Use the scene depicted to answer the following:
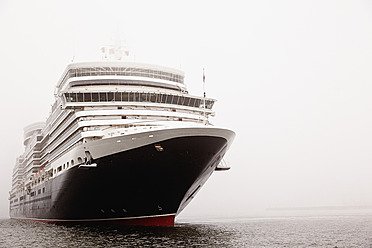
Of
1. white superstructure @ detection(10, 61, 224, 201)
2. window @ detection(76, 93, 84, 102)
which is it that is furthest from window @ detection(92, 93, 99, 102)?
window @ detection(76, 93, 84, 102)

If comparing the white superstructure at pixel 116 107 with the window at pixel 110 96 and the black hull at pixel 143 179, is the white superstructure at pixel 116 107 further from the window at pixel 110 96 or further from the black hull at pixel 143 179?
the black hull at pixel 143 179

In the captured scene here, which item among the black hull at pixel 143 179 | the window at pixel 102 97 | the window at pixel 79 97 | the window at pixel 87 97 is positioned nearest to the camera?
the black hull at pixel 143 179

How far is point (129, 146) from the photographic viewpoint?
26141 mm

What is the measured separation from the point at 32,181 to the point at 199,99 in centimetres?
2649

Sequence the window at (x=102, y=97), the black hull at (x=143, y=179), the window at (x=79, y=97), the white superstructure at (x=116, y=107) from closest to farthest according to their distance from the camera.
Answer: the black hull at (x=143, y=179) → the white superstructure at (x=116, y=107) → the window at (x=102, y=97) → the window at (x=79, y=97)

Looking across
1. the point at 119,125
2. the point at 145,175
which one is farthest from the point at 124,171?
the point at 119,125

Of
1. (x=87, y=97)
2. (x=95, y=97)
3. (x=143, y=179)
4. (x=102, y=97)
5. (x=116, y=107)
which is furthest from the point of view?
(x=87, y=97)

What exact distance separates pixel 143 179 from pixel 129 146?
96.0 inches

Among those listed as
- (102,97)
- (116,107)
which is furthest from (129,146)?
(102,97)

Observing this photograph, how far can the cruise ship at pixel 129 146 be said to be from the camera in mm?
26094

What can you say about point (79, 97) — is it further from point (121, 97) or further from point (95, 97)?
point (121, 97)

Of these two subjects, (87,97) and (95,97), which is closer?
(95,97)

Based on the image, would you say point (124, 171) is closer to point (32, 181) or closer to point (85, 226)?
point (85, 226)

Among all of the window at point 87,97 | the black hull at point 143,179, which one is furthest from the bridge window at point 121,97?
the black hull at point 143,179
